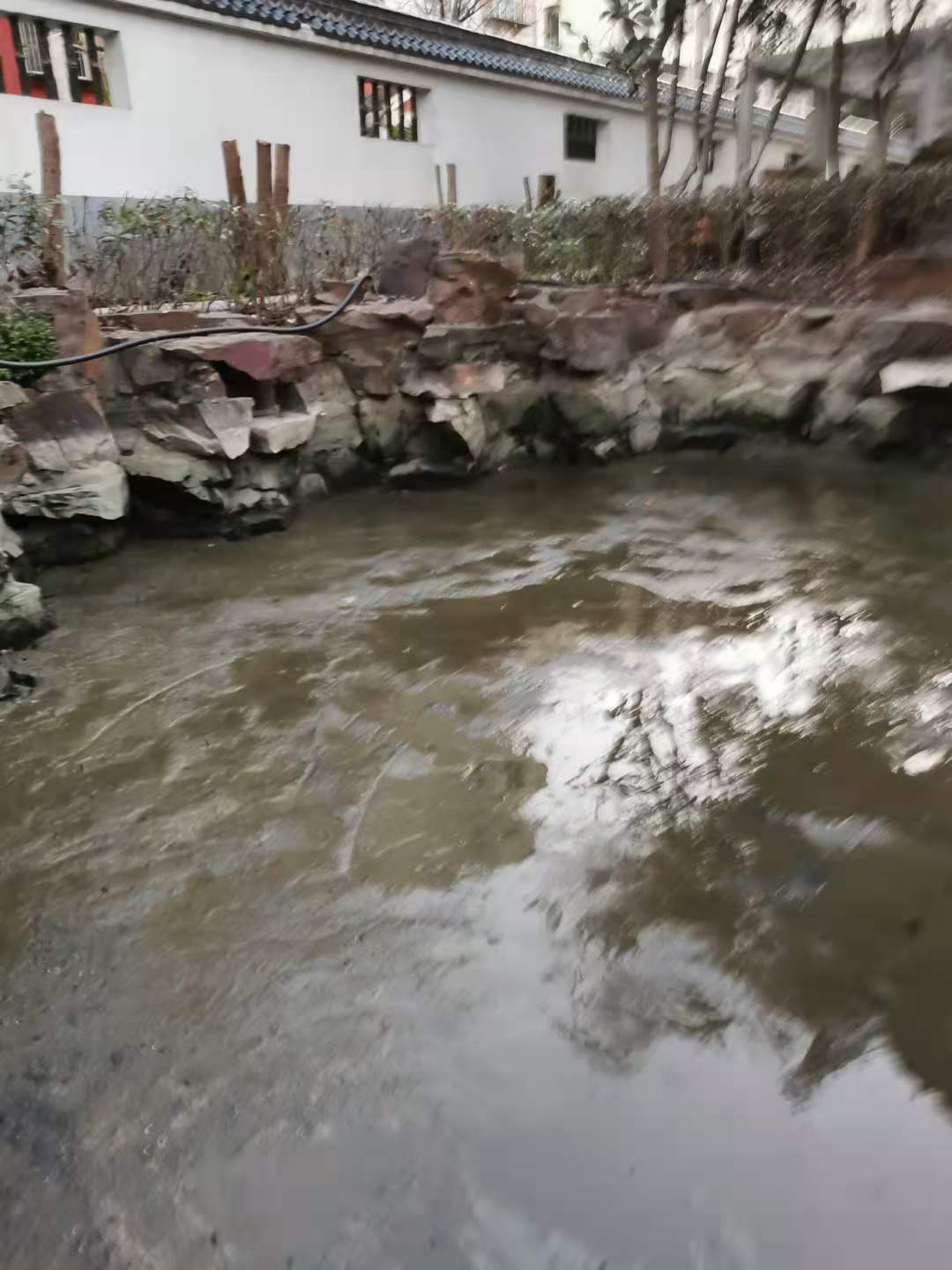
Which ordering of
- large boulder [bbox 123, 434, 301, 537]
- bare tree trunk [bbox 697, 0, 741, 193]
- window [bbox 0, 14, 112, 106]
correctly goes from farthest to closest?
bare tree trunk [bbox 697, 0, 741, 193] → window [bbox 0, 14, 112, 106] → large boulder [bbox 123, 434, 301, 537]

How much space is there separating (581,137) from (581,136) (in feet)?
0.06

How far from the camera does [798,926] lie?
269 centimetres

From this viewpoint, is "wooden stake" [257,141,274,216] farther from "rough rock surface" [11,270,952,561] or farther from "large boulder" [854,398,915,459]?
"large boulder" [854,398,915,459]

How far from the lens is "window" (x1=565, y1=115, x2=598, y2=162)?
58.6 feet

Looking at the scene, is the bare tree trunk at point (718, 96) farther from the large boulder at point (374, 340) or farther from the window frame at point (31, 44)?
the window frame at point (31, 44)

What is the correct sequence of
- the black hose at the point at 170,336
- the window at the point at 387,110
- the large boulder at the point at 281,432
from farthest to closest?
the window at the point at 387,110
the large boulder at the point at 281,432
the black hose at the point at 170,336

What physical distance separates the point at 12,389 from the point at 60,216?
70.1 inches

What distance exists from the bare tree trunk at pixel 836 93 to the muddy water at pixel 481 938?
29.2 feet


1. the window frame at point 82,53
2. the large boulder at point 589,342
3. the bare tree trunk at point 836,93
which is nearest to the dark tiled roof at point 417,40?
the window frame at point 82,53

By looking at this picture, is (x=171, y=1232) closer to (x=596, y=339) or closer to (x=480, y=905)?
(x=480, y=905)

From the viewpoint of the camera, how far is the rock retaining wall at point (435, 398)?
18.7ft

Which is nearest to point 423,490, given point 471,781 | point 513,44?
point 471,781

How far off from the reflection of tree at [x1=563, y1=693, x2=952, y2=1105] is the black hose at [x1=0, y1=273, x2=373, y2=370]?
4430 mm

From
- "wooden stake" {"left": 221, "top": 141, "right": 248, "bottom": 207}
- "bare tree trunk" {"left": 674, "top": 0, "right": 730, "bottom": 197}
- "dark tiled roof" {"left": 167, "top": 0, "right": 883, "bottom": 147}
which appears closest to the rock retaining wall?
"wooden stake" {"left": 221, "top": 141, "right": 248, "bottom": 207}
